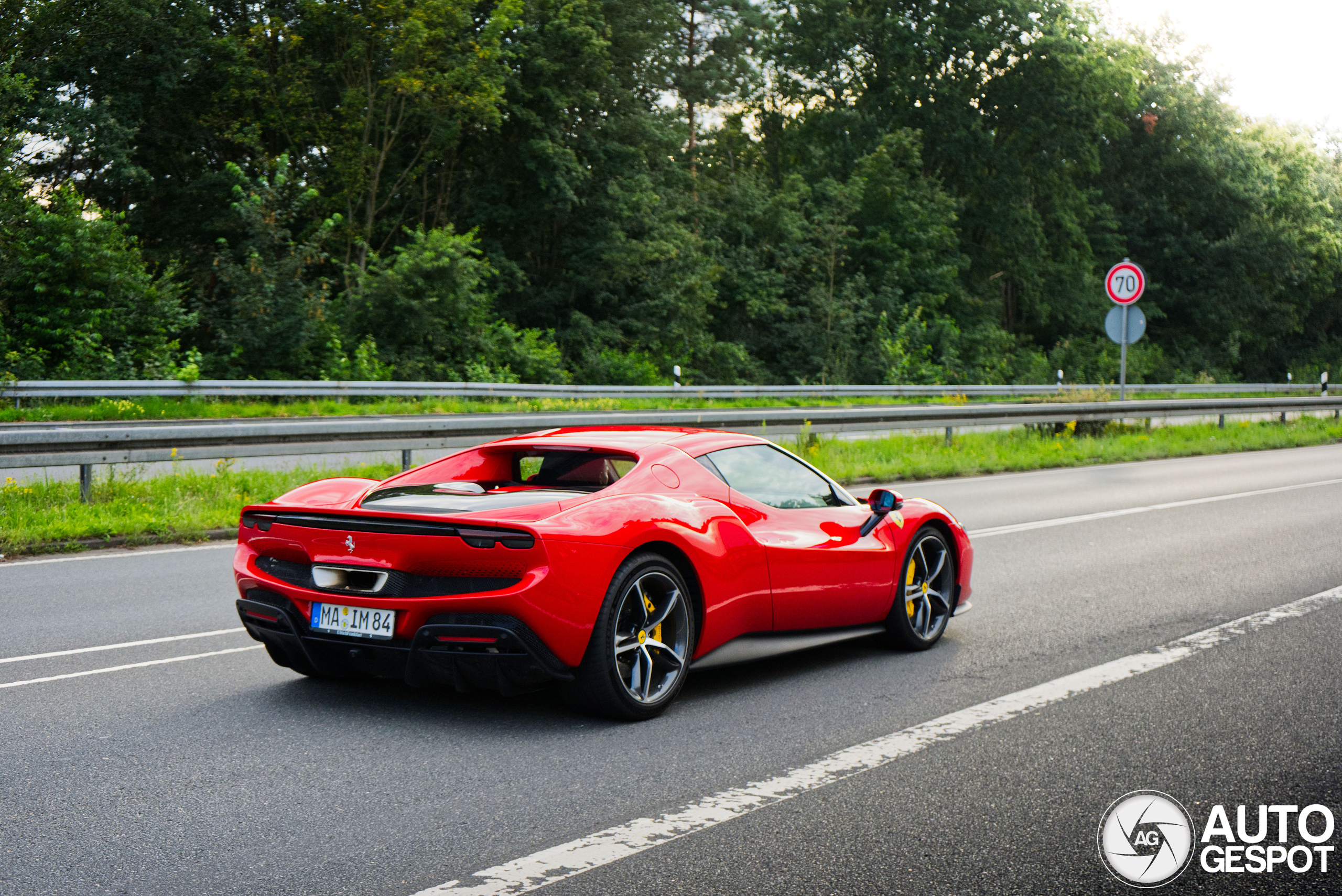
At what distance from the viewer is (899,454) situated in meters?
18.3

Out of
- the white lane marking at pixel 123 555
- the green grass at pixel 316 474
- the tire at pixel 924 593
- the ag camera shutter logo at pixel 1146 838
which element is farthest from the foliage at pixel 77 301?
the ag camera shutter logo at pixel 1146 838

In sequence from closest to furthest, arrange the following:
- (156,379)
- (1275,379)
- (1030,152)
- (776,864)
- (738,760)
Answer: (776,864)
(738,760)
(156,379)
(1030,152)
(1275,379)

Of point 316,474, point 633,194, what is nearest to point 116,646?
point 316,474

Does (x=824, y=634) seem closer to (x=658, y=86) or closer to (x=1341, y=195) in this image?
(x=658, y=86)

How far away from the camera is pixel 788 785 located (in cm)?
422

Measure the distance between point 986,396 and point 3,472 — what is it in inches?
1102

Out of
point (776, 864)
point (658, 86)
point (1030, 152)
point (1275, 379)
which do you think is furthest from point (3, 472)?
point (1275, 379)

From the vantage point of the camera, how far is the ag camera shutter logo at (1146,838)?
354cm

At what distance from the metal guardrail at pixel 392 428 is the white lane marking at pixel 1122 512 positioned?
3857 mm

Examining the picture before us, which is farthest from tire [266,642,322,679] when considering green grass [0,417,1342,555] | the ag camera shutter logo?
green grass [0,417,1342,555]

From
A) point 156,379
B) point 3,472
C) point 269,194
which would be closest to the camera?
point 3,472

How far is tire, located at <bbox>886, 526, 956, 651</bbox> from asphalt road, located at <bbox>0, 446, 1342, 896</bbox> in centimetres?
16

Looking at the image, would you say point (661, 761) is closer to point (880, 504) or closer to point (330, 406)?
point (880, 504)

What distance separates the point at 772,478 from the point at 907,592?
110cm
